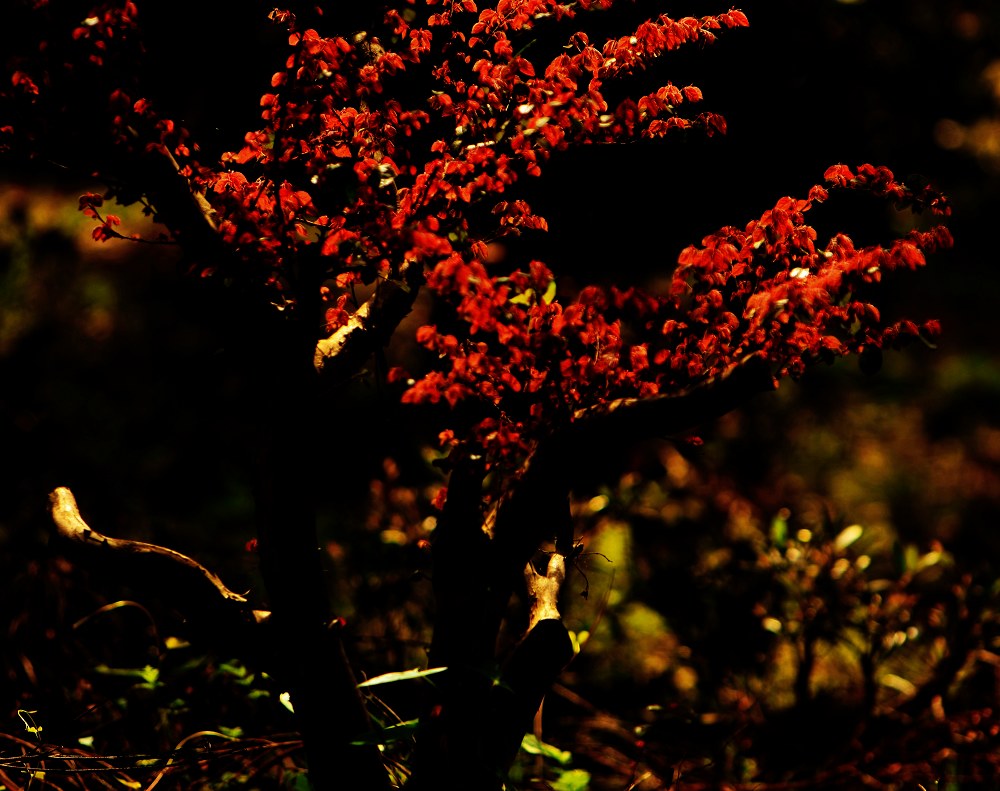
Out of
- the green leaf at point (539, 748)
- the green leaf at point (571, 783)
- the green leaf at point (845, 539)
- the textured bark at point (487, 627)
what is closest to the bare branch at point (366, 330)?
the textured bark at point (487, 627)

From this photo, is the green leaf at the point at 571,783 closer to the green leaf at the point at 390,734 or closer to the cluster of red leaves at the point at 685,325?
the green leaf at the point at 390,734

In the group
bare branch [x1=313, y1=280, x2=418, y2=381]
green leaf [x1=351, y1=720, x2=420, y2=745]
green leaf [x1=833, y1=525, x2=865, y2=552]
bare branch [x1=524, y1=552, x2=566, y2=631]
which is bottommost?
green leaf [x1=833, y1=525, x2=865, y2=552]

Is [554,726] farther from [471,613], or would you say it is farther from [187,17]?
[187,17]

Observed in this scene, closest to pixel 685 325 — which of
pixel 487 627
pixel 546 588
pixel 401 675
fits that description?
pixel 546 588

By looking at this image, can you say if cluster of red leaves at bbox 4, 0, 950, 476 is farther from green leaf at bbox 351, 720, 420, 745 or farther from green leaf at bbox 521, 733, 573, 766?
green leaf at bbox 521, 733, 573, 766

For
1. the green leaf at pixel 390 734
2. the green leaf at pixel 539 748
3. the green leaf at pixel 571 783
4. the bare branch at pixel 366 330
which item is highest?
the bare branch at pixel 366 330

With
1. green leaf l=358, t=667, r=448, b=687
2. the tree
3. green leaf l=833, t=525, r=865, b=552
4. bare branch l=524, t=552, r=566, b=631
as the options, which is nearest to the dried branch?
the tree

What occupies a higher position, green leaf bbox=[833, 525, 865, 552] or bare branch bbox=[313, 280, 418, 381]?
bare branch bbox=[313, 280, 418, 381]

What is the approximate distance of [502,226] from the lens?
1.93 meters

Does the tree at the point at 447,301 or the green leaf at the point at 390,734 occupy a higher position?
the tree at the point at 447,301

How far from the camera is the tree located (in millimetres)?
1635

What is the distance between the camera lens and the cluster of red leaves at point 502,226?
1.62 m

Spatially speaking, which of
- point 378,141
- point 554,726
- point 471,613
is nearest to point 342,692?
point 471,613

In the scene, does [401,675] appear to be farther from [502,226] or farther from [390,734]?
[502,226]
